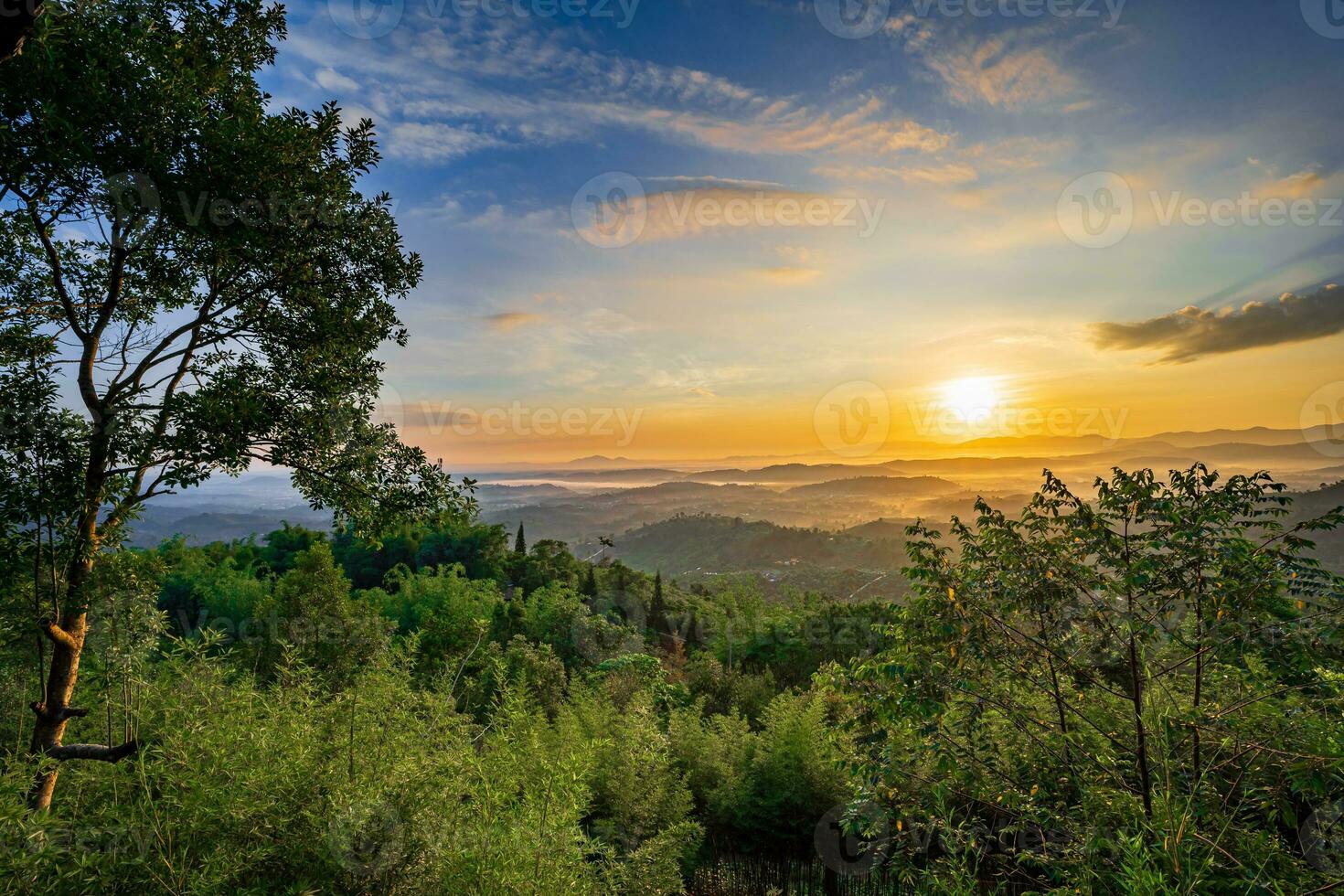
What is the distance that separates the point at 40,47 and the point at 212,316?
166cm

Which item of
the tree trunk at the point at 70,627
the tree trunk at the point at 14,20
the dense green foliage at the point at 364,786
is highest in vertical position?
the tree trunk at the point at 14,20

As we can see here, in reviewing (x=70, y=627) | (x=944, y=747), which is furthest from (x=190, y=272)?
(x=944, y=747)

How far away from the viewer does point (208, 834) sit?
8.69ft

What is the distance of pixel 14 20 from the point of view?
1255 millimetres

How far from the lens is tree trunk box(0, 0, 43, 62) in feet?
4.05

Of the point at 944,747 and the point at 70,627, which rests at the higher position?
the point at 70,627

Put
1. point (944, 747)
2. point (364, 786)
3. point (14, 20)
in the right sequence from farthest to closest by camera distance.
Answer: point (944, 747) → point (364, 786) → point (14, 20)

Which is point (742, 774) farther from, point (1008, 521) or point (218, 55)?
point (218, 55)

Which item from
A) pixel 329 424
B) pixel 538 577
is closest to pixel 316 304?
pixel 329 424

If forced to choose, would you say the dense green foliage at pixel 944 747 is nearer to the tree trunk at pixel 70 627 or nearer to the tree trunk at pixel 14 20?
the tree trunk at pixel 70 627

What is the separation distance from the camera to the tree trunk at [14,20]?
1.23 m

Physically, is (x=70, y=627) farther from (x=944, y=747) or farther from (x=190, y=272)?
(x=944, y=747)

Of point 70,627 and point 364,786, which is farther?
point 70,627

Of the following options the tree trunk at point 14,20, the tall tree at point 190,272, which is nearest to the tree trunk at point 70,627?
the tall tree at point 190,272
